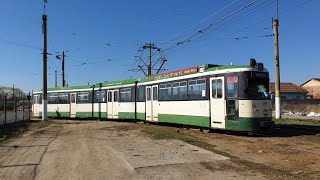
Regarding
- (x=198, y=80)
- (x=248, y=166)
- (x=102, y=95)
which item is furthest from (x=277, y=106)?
(x=248, y=166)

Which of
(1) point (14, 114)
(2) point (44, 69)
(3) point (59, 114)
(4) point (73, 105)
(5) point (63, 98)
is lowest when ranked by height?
(3) point (59, 114)

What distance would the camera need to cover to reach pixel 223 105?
17000 mm

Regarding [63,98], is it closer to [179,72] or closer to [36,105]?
[36,105]

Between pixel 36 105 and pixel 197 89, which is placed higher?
pixel 197 89

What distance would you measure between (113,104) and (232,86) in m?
16.4

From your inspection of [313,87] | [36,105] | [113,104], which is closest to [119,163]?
[113,104]

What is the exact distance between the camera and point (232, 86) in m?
16.6

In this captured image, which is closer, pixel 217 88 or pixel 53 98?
pixel 217 88

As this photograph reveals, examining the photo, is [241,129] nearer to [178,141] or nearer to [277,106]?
[178,141]

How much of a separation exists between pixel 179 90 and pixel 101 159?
10.6 m

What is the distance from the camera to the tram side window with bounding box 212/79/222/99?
1722cm

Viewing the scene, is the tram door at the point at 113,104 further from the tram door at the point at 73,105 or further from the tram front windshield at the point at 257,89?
the tram front windshield at the point at 257,89

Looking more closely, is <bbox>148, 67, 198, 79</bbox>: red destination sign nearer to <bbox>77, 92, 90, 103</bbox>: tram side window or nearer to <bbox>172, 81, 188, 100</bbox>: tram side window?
<bbox>172, 81, 188, 100</bbox>: tram side window

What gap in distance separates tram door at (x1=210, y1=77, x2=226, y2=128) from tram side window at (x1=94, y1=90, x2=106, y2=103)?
53.7 ft
